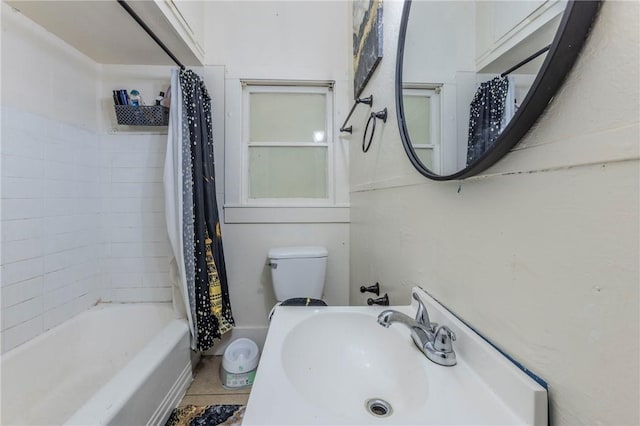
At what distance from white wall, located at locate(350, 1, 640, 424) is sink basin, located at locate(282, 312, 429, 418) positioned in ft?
0.65

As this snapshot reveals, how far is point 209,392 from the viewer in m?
1.43

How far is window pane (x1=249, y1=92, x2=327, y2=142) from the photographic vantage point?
186cm

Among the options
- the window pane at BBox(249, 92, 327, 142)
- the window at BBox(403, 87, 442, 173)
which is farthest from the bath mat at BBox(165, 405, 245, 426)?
the window pane at BBox(249, 92, 327, 142)

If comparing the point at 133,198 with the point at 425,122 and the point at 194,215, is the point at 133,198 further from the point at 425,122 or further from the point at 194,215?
the point at 425,122

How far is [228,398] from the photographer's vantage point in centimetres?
139

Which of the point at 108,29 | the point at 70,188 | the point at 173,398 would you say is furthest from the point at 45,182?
the point at 173,398

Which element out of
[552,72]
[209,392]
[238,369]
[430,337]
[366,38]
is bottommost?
[209,392]

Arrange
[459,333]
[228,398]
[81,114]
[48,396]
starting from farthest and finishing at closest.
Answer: [81,114]
[228,398]
[48,396]
[459,333]

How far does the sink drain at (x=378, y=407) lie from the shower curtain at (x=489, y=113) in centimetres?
58

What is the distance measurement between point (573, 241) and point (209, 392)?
5.66 ft

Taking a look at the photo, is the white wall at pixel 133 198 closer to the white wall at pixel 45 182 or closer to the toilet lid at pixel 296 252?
the white wall at pixel 45 182

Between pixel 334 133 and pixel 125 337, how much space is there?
6.18 ft

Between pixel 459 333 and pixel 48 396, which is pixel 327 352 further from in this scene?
pixel 48 396

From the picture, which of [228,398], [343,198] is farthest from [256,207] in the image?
[228,398]
